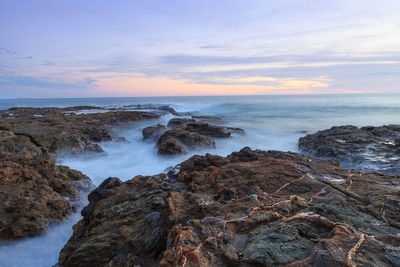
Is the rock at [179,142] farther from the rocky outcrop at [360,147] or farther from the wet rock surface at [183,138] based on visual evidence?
the rocky outcrop at [360,147]

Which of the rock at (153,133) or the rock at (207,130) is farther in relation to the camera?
the rock at (207,130)

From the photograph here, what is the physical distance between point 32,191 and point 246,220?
4201 millimetres

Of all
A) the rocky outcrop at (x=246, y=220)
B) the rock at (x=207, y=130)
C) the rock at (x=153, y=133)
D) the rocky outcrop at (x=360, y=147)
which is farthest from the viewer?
the rock at (x=207, y=130)

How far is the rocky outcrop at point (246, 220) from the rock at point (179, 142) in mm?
4058

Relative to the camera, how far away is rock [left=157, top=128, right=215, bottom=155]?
864 cm

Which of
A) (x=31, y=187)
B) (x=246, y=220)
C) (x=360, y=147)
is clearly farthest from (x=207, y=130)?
(x=246, y=220)

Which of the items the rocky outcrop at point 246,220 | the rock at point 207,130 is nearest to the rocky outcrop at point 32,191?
the rocky outcrop at point 246,220

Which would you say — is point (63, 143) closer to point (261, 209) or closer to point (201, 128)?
point (201, 128)

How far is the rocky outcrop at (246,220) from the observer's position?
6.47ft

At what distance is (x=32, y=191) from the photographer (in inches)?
178

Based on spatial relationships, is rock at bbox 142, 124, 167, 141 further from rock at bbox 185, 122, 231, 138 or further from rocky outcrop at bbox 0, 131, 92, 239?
rocky outcrop at bbox 0, 131, 92, 239

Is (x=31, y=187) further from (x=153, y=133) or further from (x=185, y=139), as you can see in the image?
(x=153, y=133)

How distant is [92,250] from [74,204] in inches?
95.5

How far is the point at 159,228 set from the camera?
291 centimetres
